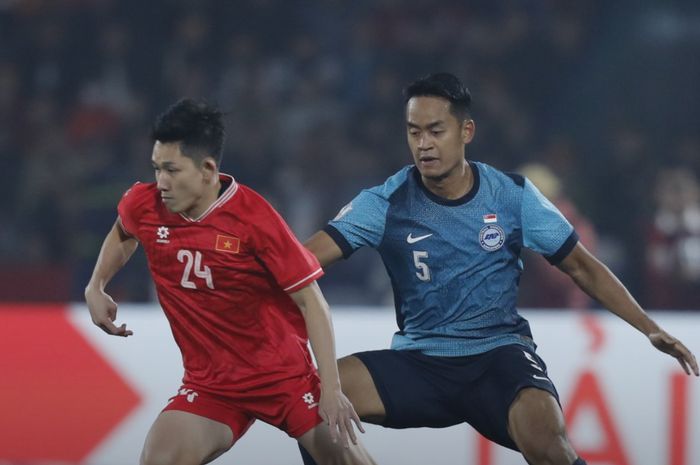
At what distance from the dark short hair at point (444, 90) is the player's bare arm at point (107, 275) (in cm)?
111

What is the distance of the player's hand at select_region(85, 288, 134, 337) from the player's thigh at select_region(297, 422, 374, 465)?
695 mm

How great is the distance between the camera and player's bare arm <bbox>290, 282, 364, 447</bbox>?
151 inches

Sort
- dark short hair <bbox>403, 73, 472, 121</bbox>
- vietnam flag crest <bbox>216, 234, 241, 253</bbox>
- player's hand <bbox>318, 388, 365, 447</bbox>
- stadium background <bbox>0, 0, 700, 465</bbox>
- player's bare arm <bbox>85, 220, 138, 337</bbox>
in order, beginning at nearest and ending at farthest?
player's hand <bbox>318, 388, 365, 447</bbox>
vietnam flag crest <bbox>216, 234, 241, 253</bbox>
player's bare arm <bbox>85, 220, 138, 337</bbox>
dark short hair <bbox>403, 73, 472, 121</bbox>
stadium background <bbox>0, 0, 700, 465</bbox>

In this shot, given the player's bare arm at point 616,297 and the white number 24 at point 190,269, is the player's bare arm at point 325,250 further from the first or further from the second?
the player's bare arm at point 616,297

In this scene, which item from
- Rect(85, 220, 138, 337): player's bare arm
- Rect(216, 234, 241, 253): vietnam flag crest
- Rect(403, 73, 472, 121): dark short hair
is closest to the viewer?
Rect(216, 234, 241, 253): vietnam flag crest

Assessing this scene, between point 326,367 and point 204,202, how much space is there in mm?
687

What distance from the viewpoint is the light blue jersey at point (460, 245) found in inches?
173

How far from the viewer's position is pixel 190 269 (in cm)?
409

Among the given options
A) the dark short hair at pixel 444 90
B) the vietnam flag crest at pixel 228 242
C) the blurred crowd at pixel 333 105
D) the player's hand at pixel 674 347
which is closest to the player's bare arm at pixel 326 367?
the vietnam flag crest at pixel 228 242

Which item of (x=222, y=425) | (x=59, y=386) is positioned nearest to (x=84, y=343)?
(x=59, y=386)

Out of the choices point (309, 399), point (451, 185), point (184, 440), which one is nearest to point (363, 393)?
point (309, 399)

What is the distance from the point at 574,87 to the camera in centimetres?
988

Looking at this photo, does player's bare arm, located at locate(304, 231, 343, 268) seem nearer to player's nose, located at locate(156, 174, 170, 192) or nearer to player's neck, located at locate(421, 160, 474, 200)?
player's neck, located at locate(421, 160, 474, 200)

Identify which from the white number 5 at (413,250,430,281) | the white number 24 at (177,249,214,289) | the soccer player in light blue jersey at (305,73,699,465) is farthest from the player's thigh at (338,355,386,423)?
the white number 24 at (177,249,214,289)
